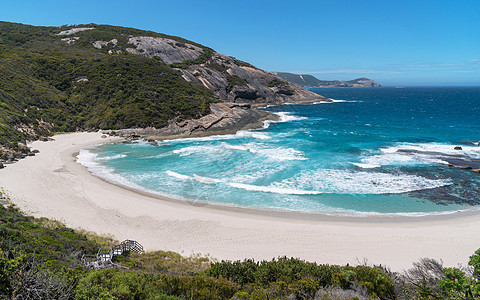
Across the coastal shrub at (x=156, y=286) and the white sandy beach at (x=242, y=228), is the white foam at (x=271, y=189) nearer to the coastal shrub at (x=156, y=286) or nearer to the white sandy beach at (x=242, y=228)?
the white sandy beach at (x=242, y=228)

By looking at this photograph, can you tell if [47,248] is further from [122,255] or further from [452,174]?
[452,174]

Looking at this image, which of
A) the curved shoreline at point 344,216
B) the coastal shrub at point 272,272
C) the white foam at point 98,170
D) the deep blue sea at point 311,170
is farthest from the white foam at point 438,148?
the white foam at point 98,170

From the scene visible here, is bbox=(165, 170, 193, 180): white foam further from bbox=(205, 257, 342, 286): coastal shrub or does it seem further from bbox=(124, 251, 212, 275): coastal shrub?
bbox=(205, 257, 342, 286): coastal shrub

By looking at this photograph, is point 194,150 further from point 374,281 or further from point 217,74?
point 217,74

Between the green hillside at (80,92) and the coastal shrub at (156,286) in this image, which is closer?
the coastal shrub at (156,286)

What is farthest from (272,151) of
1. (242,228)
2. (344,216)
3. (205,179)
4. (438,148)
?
(438,148)

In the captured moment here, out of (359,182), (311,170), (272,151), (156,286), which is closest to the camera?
(156,286)

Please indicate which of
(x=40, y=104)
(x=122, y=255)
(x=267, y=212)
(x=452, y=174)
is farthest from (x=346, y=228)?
(x=40, y=104)
